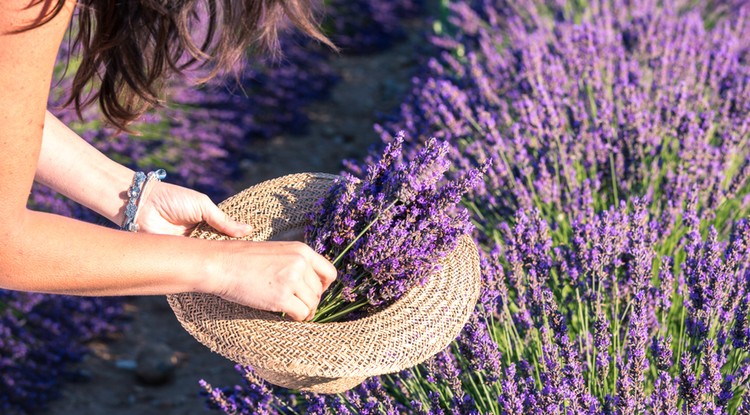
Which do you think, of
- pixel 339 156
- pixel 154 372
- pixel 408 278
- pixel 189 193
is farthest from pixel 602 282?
pixel 339 156

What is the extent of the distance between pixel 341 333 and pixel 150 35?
80 cm

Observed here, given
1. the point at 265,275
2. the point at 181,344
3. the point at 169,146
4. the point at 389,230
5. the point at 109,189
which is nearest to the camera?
the point at 265,275

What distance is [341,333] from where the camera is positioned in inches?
63.6

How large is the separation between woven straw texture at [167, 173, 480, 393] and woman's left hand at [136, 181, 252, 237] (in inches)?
8.1

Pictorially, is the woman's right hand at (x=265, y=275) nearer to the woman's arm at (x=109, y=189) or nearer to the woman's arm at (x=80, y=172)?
the woman's arm at (x=109, y=189)

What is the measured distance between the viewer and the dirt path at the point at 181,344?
124 inches

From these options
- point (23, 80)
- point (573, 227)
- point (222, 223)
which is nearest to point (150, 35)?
point (222, 223)

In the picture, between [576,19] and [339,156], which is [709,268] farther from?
[339,156]

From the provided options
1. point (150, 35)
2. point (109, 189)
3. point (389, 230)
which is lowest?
point (109, 189)

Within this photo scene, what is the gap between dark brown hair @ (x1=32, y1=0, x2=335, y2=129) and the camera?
176cm

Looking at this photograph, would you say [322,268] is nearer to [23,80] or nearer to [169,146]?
[23,80]

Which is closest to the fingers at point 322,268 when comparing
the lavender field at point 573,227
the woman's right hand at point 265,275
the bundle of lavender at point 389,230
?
the woman's right hand at point 265,275

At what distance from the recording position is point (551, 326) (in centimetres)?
191

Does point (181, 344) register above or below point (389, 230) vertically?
below
